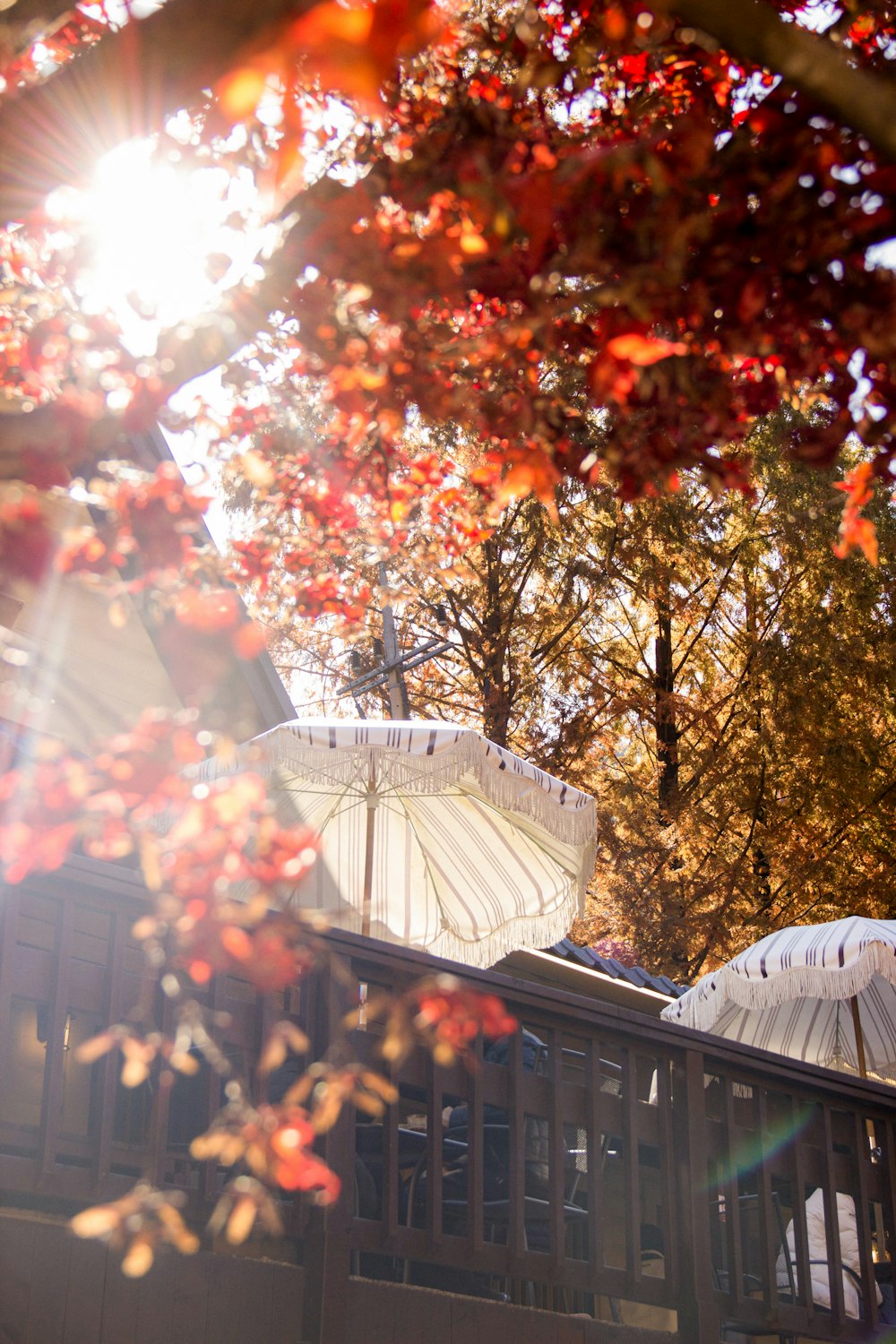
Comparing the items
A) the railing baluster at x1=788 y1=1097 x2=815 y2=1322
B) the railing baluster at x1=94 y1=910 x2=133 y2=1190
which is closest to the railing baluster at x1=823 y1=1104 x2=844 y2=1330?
the railing baluster at x1=788 y1=1097 x2=815 y2=1322

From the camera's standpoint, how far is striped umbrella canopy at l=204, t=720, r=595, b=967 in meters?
6.58

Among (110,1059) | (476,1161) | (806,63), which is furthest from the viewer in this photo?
(476,1161)

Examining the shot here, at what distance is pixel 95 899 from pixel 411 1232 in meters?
1.61

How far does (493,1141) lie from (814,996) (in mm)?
2972

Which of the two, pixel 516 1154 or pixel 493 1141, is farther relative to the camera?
pixel 493 1141

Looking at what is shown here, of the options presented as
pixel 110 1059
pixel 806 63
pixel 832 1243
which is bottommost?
pixel 832 1243

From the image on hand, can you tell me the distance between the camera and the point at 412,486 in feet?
15.2

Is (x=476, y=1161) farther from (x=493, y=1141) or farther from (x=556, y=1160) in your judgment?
(x=493, y=1141)

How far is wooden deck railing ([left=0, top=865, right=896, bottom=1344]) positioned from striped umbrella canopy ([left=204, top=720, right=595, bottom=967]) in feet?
2.87

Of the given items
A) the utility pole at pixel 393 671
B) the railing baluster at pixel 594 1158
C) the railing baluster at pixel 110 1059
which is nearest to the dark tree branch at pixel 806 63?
the railing baluster at pixel 110 1059

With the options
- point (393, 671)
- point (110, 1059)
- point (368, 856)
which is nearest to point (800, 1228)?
point (368, 856)

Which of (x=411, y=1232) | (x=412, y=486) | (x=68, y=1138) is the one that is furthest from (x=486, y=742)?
(x=68, y=1138)

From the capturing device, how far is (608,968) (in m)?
10.6

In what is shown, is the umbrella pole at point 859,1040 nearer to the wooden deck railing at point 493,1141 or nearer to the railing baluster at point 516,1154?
the wooden deck railing at point 493,1141
